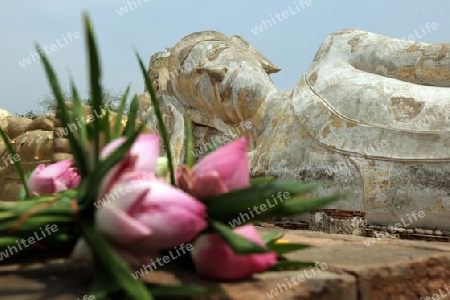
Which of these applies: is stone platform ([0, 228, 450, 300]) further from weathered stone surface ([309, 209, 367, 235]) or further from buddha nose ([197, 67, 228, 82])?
buddha nose ([197, 67, 228, 82])

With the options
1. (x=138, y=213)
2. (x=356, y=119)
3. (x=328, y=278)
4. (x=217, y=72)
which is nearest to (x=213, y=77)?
(x=217, y=72)

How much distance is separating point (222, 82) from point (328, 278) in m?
3.44

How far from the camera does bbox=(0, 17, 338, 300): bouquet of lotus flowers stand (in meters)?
0.53

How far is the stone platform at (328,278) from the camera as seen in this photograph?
60cm

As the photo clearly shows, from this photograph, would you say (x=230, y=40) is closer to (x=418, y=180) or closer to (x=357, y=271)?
(x=418, y=180)

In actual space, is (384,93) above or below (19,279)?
below

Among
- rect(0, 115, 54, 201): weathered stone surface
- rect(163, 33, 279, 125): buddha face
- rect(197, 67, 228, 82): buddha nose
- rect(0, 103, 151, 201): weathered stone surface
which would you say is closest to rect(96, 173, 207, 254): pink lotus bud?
rect(0, 103, 151, 201): weathered stone surface

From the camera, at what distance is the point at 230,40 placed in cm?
501

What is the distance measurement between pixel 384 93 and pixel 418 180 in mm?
573

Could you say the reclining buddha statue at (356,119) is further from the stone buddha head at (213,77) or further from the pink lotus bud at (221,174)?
the pink lotus bud at (221,174)

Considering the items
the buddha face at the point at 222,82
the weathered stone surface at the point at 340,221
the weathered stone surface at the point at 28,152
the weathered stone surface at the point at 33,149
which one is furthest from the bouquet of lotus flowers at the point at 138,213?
the buddha face at the point at 222,82

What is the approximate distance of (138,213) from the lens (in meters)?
0.54

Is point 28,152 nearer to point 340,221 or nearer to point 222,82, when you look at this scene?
point 340,221

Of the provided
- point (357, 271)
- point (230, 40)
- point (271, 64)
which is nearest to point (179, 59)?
point (230, 40)
